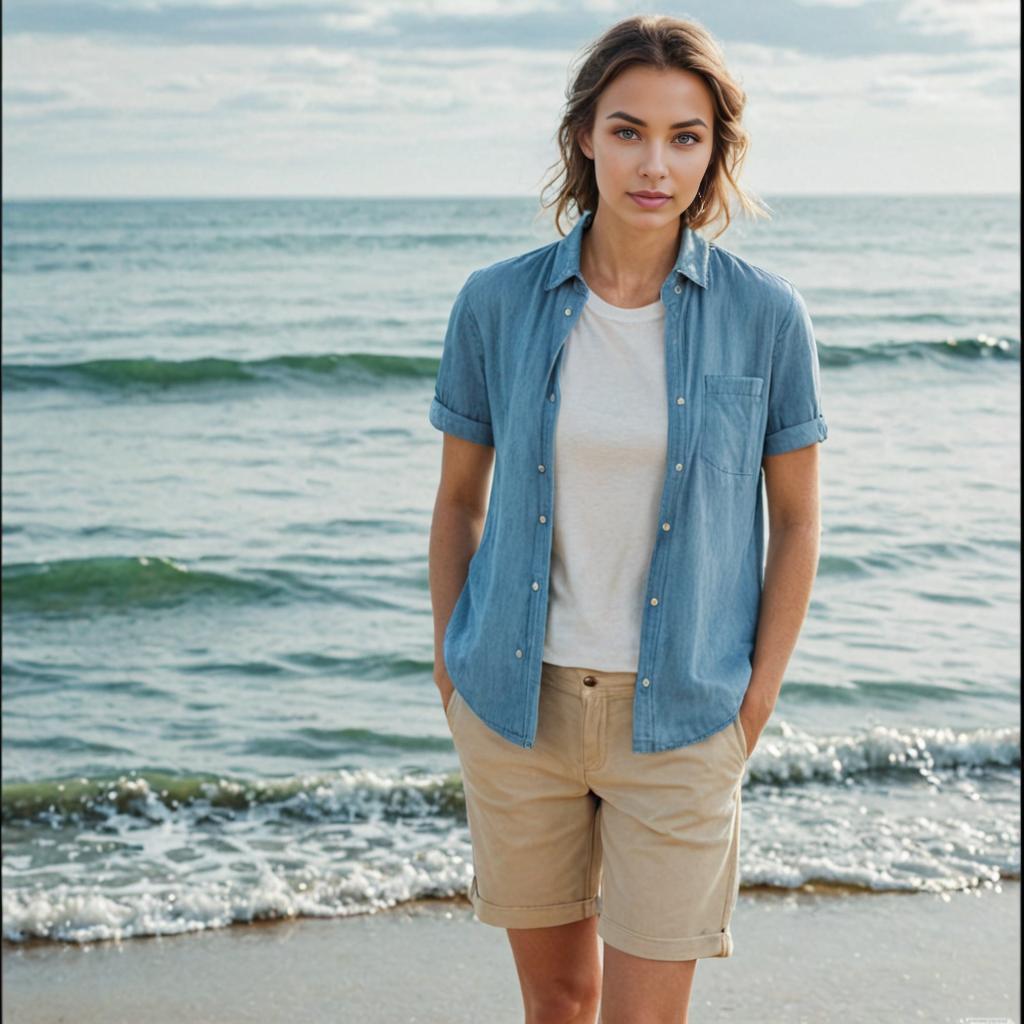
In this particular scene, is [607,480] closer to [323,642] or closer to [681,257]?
[681,257]

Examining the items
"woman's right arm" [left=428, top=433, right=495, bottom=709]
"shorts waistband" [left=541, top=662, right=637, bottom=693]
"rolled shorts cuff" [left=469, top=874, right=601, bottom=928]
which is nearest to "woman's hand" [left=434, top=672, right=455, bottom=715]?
"woman's right arm" [left=428, top=433, right=495, bottom=709]

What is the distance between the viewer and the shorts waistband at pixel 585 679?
224 cm

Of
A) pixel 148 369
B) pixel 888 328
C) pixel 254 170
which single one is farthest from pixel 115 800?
pixel 254 170

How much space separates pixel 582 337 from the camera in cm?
227

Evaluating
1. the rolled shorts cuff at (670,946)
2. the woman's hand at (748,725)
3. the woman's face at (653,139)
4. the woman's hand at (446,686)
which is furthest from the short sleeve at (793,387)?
the rolled shorts cuff at (670,946)

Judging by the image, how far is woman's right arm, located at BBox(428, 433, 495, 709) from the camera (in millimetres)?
2537

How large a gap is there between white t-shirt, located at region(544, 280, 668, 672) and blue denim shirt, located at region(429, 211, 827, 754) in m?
0.02

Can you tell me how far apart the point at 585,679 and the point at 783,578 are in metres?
0.37

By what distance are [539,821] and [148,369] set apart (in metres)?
14.0

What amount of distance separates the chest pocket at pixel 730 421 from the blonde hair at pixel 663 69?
0.32 metres

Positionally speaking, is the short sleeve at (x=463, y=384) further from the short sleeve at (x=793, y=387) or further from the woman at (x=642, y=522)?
the short sleeve at (x=793, y=387)

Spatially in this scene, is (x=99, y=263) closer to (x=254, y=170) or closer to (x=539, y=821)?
(x=254, y=170)

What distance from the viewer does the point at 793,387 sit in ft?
7.43

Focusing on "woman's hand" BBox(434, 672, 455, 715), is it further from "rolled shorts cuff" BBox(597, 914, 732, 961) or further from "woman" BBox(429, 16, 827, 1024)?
"rolled shorts cuff" BBox(597, 914, 732, 961)
